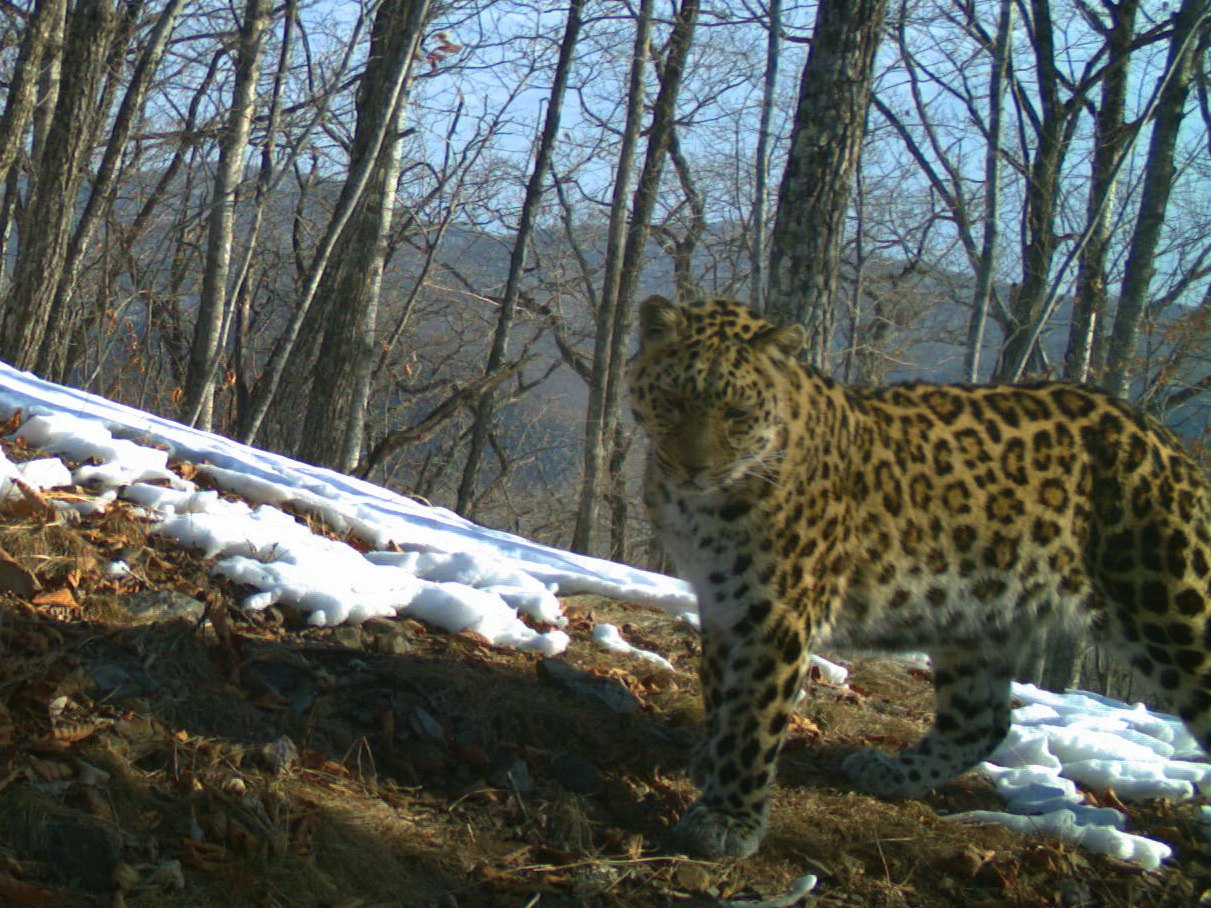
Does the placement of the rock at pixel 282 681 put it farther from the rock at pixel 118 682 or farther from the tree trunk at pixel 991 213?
the tree trunk at pixel 991 213

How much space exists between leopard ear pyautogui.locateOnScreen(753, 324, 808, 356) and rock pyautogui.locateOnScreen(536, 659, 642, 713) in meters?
1.62

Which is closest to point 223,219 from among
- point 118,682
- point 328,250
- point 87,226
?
point 87,226

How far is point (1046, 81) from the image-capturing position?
18.1m

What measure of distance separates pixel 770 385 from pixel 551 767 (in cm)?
165

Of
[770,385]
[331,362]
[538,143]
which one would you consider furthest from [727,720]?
[538,143]

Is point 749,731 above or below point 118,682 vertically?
above

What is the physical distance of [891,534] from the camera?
4.87 m

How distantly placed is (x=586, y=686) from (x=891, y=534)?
1.42 meters

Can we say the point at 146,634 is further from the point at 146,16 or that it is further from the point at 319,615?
the point at 146,16

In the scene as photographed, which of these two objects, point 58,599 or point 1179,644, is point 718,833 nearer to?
point 1179,644

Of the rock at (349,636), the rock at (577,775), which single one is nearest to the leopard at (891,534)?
the rock at (577,775)

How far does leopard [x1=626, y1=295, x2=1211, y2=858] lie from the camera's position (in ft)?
14.5

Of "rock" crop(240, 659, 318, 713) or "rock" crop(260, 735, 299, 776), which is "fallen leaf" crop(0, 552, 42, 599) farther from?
"rock" crop(260, 735, 299, 776)

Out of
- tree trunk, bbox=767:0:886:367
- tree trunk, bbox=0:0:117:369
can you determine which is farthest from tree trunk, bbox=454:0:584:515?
tree trunk, bbox=767:0:886:367
